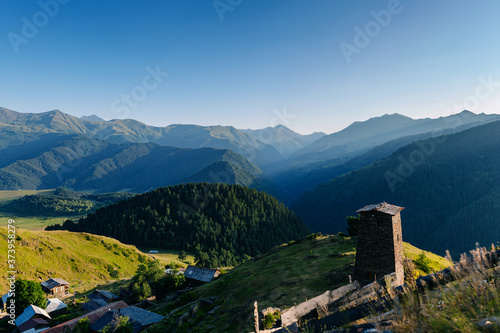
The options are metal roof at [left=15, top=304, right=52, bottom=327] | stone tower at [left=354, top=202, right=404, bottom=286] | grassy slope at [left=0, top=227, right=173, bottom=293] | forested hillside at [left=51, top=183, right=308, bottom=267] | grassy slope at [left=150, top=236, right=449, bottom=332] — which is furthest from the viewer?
forested hillside at [left=51, top=183, right=308, bottom=267]

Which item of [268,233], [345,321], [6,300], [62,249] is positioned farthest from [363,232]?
[268,233]

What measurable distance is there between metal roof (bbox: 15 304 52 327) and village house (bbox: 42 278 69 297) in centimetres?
1878

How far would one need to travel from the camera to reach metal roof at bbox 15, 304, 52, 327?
168 ft

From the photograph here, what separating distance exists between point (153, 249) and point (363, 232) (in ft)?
499

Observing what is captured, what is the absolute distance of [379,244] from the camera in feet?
79.6

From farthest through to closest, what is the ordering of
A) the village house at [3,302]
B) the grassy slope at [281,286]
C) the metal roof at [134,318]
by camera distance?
the village house at [3,302], the metal roof at [134,318], the grassy slope at [281,286]

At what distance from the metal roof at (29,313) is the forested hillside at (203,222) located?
90086mm

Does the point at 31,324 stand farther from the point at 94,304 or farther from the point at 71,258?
the point at 71,258

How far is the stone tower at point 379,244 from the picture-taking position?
77.7 ft

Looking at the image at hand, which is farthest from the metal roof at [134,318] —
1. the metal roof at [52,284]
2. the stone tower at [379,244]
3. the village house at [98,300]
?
the metal roof at [52,284]

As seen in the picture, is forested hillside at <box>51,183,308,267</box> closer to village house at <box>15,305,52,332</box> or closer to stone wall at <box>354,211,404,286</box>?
village house at <box>15,305,52,332</box>

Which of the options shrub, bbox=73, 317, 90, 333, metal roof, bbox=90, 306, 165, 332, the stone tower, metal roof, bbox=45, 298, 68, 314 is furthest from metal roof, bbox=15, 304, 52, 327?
the stone tower

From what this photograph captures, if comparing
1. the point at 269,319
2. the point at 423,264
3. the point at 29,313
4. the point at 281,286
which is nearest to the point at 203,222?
the point at 29,313

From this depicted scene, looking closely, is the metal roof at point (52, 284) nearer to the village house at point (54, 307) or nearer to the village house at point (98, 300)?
the village house at point (54, 307)
